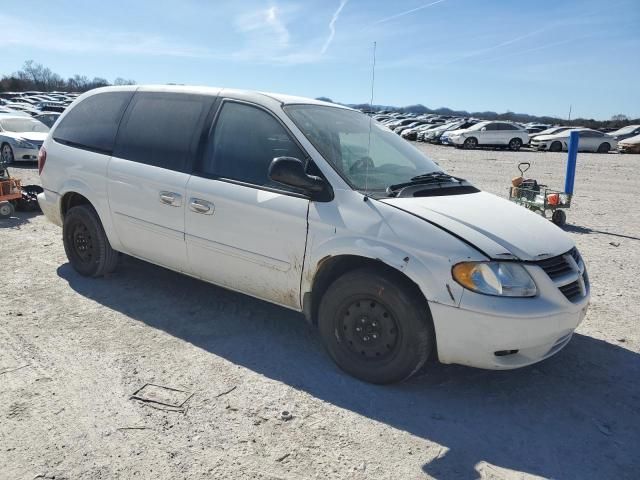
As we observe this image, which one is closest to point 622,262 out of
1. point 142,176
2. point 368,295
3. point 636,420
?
point 636,420

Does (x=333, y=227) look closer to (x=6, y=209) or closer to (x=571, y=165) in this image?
(x=6, y=209)

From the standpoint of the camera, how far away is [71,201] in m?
5.28

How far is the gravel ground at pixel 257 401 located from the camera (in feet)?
8.78

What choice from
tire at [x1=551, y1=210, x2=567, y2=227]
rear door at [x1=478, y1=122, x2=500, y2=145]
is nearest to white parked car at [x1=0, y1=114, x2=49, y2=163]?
tire at [x1=551, y1=210, x2=567, y2=227]

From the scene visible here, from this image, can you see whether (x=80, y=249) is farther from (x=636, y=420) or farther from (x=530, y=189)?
(x=530, y=189)

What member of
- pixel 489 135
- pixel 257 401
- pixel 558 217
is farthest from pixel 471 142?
pixel 257 401

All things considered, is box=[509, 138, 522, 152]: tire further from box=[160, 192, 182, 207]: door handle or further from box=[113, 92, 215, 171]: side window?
box=[160, 192, 182, 207]: door handle

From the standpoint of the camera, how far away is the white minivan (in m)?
3.12

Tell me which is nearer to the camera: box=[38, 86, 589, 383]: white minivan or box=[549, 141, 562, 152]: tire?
box=[38, 86, 589, 383]: white minivan

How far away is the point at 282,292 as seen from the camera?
3777 mm

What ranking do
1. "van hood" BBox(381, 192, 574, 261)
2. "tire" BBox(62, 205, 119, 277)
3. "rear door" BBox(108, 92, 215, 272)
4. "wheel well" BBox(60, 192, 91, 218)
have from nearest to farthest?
"van hood" BBox(381, 192, 574, 261), "rear door" BBox(108, 92, 215, 272), "tire" BBox(62, 205, 119, 277), "wheel well" BBox(60, 192, 91, 218)

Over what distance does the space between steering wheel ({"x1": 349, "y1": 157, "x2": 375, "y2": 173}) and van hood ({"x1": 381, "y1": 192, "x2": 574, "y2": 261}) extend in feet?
1.42

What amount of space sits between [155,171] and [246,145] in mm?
908

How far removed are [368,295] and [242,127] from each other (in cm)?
169
